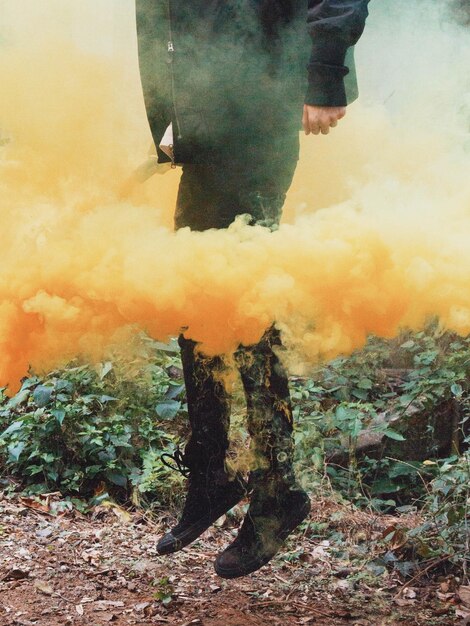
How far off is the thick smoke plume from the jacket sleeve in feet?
1.03

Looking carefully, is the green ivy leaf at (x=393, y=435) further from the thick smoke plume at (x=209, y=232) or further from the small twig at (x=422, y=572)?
the thick smoke plume at (x=209, y=232)

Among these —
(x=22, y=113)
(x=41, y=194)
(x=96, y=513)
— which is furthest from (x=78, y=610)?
(x=22, y=113)

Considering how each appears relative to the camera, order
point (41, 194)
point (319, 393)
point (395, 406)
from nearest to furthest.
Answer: point (41, 194) → point (395, 406) → point (319, 393)

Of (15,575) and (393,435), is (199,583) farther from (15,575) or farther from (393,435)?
(393,435)

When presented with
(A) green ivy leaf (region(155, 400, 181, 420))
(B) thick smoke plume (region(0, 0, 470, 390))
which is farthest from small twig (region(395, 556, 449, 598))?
(A) green ivy leaf (region(155, 400, 181, 420))

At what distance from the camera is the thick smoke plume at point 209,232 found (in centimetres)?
179

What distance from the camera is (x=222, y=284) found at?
1.81 m

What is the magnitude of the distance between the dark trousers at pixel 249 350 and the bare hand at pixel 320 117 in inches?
2.2

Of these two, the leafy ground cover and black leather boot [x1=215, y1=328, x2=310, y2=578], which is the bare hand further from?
the leafy ground cover

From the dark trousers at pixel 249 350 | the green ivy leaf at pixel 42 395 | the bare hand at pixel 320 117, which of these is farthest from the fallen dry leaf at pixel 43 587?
the bare hand at pixel 320 117

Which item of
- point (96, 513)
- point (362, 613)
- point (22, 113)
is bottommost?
point (362, 613)

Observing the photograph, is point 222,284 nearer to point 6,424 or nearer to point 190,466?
point 190,466

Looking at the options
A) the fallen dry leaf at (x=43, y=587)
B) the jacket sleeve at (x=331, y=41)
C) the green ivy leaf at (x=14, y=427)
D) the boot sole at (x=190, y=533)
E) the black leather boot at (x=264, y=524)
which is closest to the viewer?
the jacket sleeve at (x=331, y=41)

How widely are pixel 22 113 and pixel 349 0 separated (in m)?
1.34
